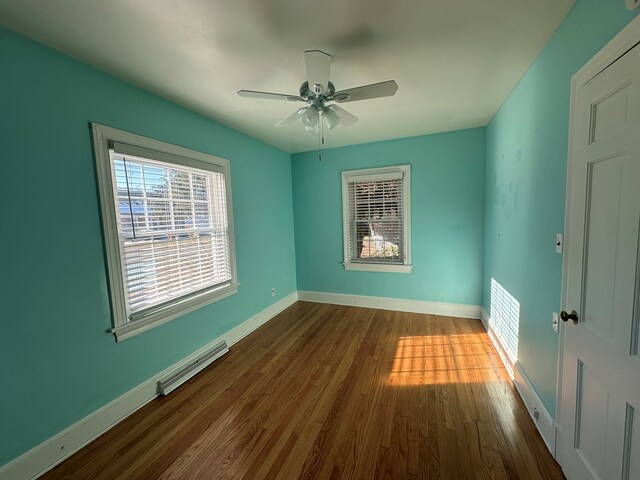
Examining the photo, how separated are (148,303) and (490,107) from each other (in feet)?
12.6

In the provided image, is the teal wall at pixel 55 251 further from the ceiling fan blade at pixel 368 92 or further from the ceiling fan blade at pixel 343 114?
the ceiling fan blade at pixel 368 92

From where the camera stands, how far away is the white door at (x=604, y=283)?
93 centimetres

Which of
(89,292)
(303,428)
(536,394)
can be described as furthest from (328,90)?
(536,394)

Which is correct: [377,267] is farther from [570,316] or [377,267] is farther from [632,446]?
[632,446]

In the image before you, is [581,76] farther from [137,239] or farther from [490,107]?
[137,239]

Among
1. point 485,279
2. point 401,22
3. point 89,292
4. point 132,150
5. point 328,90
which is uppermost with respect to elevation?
point 401,22

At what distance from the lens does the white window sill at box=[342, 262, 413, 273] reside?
3703 millimetres

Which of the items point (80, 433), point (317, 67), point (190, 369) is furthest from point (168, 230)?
point (317, 67)

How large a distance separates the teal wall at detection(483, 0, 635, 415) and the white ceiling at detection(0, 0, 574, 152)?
19cm

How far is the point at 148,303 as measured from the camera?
2.10 meters

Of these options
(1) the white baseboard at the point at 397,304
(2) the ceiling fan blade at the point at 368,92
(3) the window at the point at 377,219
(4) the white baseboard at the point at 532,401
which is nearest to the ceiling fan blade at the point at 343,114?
(2) the ceiling fan blade at the point at 368,92

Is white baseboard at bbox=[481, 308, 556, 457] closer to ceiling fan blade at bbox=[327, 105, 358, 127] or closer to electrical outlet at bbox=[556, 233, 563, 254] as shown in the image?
electrical outlet at bbox=[556, 233, 563, 254]

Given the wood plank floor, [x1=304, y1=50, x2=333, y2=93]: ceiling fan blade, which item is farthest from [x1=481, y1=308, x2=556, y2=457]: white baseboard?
[x1=304, y1=50, x2=333, y2=93]: ceiling fan blade

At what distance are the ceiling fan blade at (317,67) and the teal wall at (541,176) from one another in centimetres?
125
